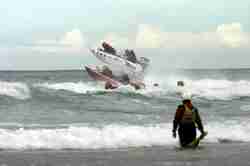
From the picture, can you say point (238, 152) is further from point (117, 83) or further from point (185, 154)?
point (117, 83)

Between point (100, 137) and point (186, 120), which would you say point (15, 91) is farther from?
point (186, 120)

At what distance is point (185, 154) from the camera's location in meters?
10.8

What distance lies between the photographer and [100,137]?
1407 cm

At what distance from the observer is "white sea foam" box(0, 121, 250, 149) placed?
13.1 meters

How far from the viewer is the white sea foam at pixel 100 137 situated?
13086mm

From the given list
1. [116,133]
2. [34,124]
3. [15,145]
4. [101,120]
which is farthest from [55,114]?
[15,145]

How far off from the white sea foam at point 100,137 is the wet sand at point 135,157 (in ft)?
3.74

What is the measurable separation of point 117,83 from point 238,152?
35.1 m

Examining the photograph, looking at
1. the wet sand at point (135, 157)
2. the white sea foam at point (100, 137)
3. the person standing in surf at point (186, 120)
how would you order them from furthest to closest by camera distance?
the white sea foam at point (100, 137) → the person standing in surf at point (186, 120) → the wet sand at point (135, 157)

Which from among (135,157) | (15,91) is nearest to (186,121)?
(135,157)

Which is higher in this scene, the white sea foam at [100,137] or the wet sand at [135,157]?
the wet sand at [135,157]

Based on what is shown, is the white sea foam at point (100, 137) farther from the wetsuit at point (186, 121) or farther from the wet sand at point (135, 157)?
the wetsuit at point (186, 121)

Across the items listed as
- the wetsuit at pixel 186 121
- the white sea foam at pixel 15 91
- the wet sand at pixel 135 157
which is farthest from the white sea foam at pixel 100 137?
the white sea foam at pixel 15 91

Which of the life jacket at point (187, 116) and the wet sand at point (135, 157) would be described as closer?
the wet sand at point (135, 157)
